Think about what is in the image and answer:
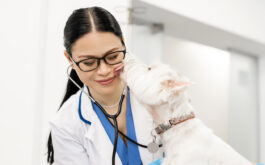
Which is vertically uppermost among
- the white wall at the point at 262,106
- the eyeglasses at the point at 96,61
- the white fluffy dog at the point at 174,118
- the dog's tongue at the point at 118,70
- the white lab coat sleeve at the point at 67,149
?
the eyeglasses at the point at 96,61

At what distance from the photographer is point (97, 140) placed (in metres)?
0.81

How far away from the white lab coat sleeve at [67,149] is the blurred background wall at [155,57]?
376 mm

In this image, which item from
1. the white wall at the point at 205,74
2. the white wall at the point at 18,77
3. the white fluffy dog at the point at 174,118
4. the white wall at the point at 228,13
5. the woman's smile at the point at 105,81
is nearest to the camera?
the white fluffy dog at the point at 174,118

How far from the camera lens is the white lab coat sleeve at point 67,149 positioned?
812 mm

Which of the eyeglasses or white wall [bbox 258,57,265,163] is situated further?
white wall [bbox 258,57,265,163]

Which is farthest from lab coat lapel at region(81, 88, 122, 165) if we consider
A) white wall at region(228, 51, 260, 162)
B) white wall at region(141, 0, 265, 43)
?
white wall at region(228, 51, 260, 162)

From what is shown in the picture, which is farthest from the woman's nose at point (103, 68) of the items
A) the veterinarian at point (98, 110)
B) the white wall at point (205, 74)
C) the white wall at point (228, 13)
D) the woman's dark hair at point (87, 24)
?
the white wall at point (205, 74)

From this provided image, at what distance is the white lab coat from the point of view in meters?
0.80

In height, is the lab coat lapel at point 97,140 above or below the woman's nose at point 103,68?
below

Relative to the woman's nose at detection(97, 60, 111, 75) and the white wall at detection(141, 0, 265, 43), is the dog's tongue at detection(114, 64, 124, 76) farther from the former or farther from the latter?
the white wall at detection(141, 0, 265, 43)

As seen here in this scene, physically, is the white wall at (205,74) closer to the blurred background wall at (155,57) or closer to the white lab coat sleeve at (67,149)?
the blurred background wall at (155,57)

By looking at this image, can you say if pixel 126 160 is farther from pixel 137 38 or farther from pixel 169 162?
pixel 137 38

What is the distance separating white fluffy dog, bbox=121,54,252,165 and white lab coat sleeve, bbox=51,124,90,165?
0.33 metres

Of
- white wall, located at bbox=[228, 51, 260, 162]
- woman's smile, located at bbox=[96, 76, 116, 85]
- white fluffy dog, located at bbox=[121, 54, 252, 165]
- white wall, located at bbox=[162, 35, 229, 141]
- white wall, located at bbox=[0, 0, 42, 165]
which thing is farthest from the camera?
white wall, located at bbox=[162, 35, 229, 141]
